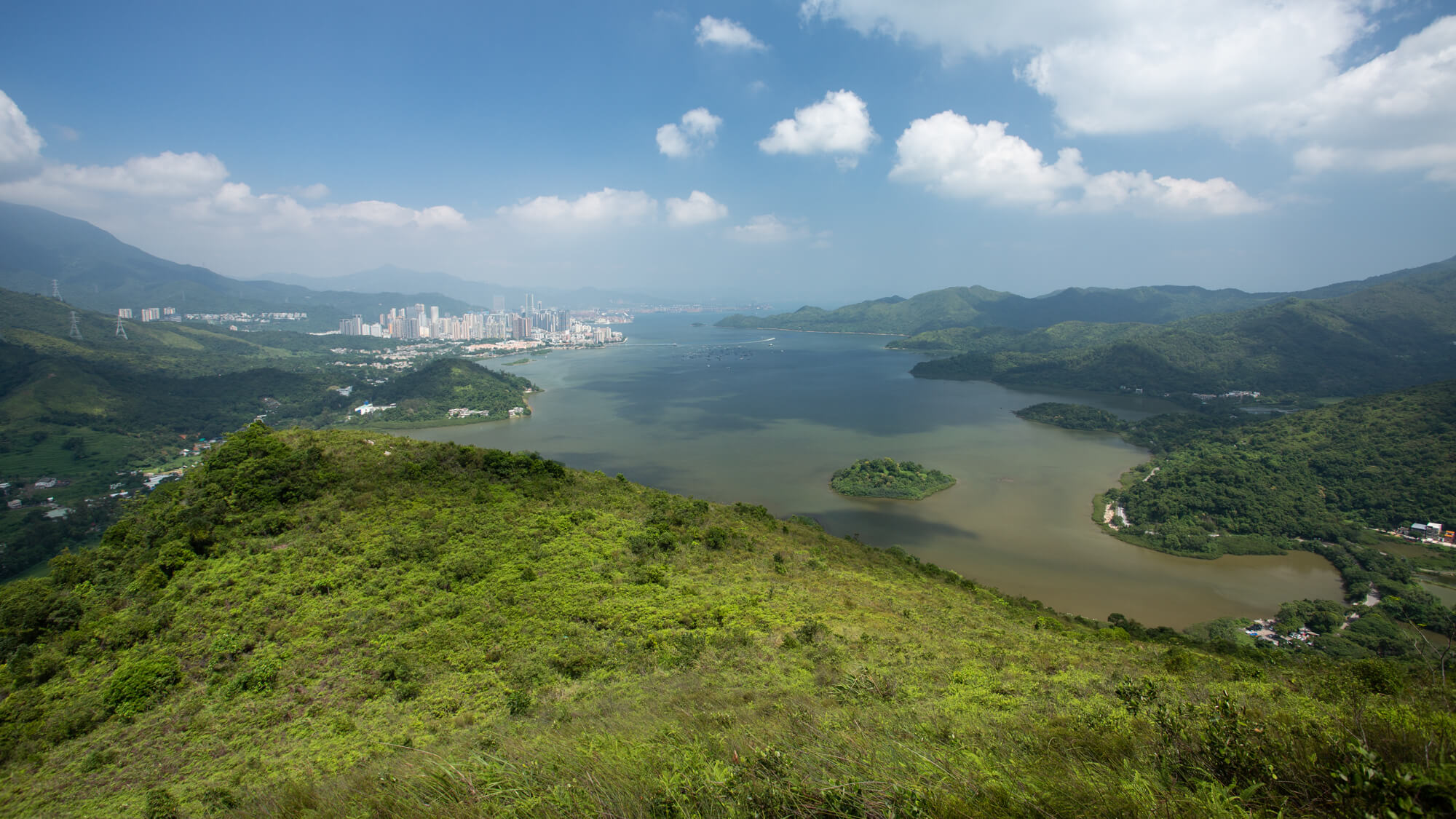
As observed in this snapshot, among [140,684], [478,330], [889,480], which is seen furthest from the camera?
[478,330]

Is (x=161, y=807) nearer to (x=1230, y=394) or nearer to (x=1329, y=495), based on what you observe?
(x=1329, y=495)

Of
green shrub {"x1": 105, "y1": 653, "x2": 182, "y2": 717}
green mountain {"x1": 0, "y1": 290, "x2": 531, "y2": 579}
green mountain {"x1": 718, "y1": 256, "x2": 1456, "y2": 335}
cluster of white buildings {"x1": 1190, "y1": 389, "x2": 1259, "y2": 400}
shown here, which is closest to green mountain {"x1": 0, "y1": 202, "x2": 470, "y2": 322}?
green mountain {"x1": 0, "y1": 290, "x2": 531, "y2": 579}

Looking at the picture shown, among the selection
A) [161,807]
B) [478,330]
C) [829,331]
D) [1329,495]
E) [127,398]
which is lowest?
[1329,495]

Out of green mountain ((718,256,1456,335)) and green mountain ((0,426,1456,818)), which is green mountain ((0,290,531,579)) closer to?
green mountain ((0,426,1456,818))

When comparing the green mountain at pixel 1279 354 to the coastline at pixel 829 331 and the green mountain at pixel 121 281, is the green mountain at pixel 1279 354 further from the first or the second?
the green mountain at pixel 121 281

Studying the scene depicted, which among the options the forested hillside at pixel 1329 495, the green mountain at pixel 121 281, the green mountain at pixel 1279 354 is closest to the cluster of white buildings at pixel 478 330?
the green mountain at pixel 121 281

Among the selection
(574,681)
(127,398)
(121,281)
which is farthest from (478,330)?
(121,281)
